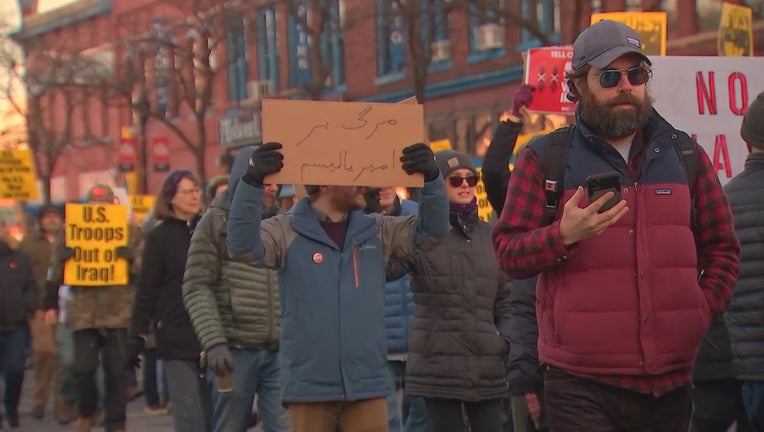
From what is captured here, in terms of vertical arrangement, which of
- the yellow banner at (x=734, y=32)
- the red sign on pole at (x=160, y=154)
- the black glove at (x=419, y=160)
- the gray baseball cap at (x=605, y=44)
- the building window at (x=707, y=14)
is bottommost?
the black glove at (x=419, y=160)

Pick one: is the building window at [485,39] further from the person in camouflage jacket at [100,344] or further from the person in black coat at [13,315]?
the person in camouflage jacket at [100,344]

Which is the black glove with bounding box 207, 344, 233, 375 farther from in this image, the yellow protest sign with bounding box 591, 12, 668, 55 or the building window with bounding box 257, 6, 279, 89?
the building window with bounding box 257, 6, 279, 89

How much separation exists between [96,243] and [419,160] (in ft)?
19.5

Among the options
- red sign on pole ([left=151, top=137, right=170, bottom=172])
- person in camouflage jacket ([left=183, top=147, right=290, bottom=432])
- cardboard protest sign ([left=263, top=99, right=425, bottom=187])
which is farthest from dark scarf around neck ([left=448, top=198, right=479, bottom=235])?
red sign on pole ([left=151, top=137, right=170, bottom=172])

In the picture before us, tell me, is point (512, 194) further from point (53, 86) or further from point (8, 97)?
point (8, 97)

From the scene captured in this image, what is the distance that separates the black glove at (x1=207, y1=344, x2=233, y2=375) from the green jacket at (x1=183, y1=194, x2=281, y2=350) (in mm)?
315

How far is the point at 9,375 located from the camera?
39.5ft

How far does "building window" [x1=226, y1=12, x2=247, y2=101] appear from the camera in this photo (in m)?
32.5

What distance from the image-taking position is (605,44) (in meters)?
4.45

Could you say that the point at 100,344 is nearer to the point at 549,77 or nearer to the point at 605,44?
the point at 549,77

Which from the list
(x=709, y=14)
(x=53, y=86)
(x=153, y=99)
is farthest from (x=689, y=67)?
(x=153, y=99)

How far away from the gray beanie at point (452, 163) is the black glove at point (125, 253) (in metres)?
4.23

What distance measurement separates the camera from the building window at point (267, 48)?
3869cm

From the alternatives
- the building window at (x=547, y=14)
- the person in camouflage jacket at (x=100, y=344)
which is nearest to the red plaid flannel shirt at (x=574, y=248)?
the person in camouflage jacket at (x=100, y=344)
